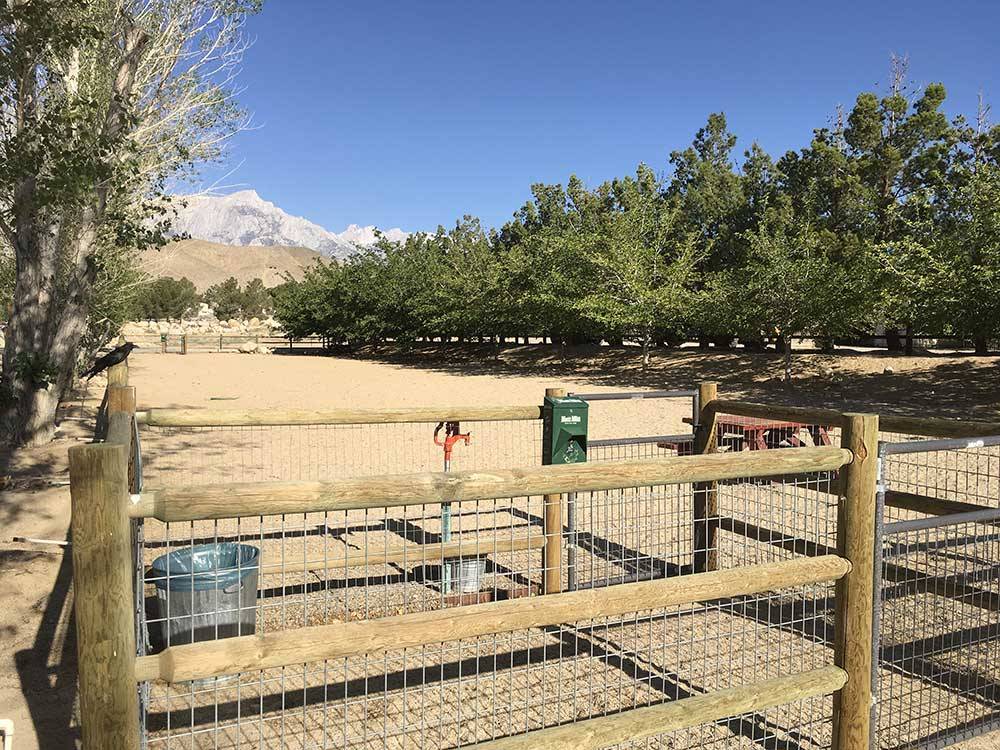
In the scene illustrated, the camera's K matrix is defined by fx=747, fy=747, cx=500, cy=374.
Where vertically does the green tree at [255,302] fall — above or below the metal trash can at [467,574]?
above

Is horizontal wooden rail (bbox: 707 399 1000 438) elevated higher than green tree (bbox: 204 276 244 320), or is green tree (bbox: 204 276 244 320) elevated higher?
green tree (bbox: 204 276 244 320)

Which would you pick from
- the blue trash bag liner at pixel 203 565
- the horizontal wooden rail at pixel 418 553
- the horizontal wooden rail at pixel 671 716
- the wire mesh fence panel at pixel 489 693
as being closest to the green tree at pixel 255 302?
the horizontal wooden rail at pixel 418 553

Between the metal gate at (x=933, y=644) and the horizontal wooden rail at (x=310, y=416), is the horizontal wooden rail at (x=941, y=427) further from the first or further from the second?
the horizontal wooden rail at (x=310, y=416)

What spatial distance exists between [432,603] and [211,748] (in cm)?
202

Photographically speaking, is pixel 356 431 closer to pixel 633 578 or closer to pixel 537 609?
pixel 633 578

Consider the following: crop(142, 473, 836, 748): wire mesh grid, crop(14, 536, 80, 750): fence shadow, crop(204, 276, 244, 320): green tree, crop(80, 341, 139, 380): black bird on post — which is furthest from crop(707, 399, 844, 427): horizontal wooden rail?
crop(204, 276, 244, 320): green tree

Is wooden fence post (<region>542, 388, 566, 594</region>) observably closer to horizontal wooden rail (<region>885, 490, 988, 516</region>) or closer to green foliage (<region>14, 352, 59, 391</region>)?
horizontal wooden rail (<region>885, 490, 988, 516</region>)

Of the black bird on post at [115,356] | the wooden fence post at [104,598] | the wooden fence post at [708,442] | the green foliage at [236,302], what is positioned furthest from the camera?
the green foliage at [236,302]

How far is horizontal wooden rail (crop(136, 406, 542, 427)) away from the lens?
187 inches

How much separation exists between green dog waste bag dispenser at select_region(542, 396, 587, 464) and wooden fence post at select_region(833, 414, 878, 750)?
6.92 feet

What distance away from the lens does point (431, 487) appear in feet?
7.51

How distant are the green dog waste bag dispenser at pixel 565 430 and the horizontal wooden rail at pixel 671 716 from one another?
2.24m

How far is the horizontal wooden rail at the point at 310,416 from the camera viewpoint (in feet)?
15.6

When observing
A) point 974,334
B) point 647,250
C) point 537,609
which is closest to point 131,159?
point 537,609
